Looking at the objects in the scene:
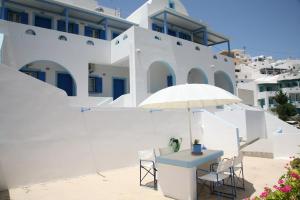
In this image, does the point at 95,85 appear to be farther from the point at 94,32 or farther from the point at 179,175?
the point at 179,175

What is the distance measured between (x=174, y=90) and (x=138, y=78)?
283 inches

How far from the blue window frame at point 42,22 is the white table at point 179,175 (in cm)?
1316

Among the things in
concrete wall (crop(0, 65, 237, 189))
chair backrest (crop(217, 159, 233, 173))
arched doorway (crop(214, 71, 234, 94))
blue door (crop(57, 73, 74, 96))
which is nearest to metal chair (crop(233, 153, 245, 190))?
chair backrest (crop(217, 159, 233, 173))

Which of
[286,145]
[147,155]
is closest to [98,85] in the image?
[147,155]

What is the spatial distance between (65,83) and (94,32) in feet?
15.2

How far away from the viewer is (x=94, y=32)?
55.6 ft

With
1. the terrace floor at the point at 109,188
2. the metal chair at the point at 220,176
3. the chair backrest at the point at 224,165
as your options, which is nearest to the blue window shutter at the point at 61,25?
the terrace floor at the point at 109,188

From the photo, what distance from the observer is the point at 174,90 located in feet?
20.5

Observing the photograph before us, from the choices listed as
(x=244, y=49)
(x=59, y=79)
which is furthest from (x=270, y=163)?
(x=244, y=49)

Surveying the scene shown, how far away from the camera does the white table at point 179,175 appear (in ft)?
18.3

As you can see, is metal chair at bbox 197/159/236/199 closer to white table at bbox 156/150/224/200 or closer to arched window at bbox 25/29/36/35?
white table at bbox 156/150/224/200

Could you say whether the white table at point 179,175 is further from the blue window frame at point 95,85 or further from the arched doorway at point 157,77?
the arched doorway at point 157,77

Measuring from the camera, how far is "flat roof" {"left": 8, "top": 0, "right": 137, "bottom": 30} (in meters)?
14.1

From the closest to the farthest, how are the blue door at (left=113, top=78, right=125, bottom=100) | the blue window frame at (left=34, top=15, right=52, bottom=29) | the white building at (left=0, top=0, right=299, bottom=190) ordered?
the white building at (left=0, top=0, right=299, bottom=190) → the blue window frame at (left=34, top=15, right=52, bottom=29) → the blue door at (left=113, top=78, right=125, bottom=100)
